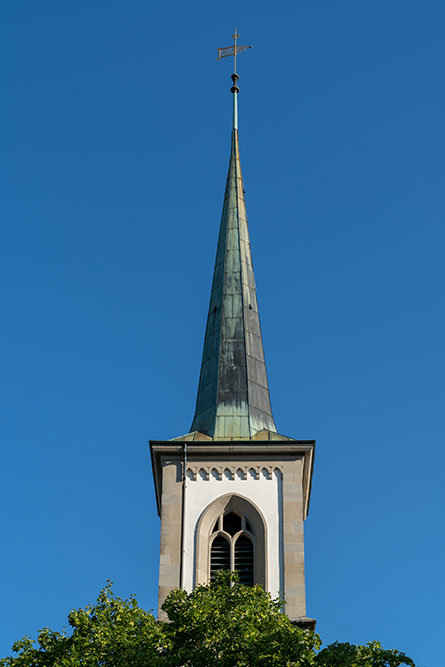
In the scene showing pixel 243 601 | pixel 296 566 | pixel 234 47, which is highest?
pixel 234 47

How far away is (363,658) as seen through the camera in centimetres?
2548

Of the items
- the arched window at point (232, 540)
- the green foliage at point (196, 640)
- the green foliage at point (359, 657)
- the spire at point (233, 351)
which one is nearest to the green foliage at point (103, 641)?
the green foliage at point (196, 640)

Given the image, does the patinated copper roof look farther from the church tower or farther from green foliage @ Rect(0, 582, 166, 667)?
green foliage @ Rect(0, 582, 166, 667)

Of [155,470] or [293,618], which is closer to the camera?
[293,618]

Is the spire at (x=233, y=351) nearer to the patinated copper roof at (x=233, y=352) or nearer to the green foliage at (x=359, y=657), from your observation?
the patinated copper roof at (x=233, y=352)

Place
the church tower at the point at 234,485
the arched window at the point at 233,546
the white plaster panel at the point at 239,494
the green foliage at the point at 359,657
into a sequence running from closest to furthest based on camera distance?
1. the green foliage at the point at 359,657
2. the church tower at the point at 234,485
3. the white plaster panel at the point at 239,494
4. the arched window at the point at 233,546

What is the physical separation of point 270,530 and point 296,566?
1143 millimetres

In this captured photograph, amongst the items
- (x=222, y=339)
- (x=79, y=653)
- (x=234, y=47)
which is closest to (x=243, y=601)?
(x=79, y=653)

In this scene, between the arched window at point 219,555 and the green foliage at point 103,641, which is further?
A: the arched window at point 219,555

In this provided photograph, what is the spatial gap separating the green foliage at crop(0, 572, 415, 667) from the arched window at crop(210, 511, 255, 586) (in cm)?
539

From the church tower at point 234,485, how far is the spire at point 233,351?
0.04 metres

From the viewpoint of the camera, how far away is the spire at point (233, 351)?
37469 millimetres

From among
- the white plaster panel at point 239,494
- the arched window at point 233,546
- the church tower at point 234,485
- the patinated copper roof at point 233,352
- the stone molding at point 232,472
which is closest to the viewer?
the church tower at point 234,485

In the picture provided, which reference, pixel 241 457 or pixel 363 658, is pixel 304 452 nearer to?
pixel 241 457
